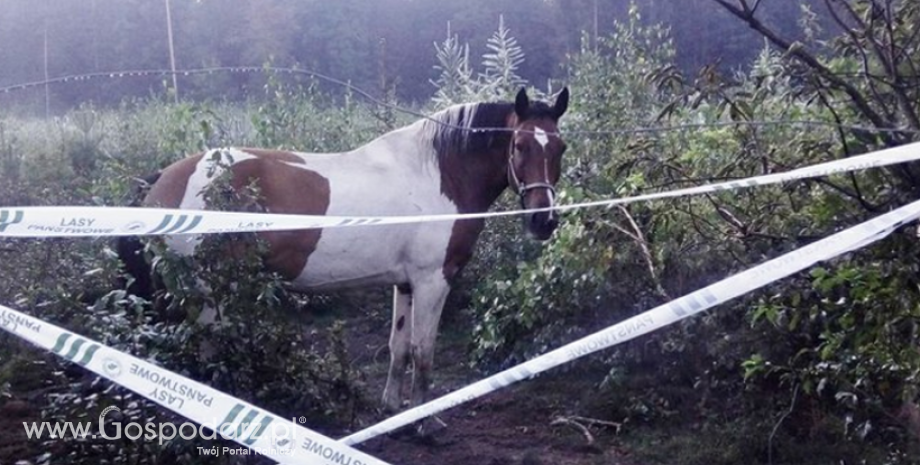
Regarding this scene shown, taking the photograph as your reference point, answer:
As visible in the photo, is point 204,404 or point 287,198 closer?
point 204,404

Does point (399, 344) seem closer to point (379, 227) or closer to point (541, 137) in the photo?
point (379, 227)

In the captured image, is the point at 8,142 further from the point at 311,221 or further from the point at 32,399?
the point at 311,221

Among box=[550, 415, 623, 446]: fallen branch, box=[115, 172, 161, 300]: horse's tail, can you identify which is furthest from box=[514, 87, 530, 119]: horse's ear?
box=[115, 172, 161, 300]: horse's tail

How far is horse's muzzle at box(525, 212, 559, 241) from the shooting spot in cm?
562

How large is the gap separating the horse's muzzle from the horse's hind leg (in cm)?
78

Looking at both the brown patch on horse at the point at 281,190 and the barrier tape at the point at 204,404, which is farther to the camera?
the brown patch on horse at the point at 281,190

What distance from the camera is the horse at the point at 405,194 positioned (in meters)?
5.34

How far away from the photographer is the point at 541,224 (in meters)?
5.66

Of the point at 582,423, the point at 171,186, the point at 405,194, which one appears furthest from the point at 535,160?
the point at 171,186

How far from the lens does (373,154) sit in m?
5.84

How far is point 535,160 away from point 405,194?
74 cm

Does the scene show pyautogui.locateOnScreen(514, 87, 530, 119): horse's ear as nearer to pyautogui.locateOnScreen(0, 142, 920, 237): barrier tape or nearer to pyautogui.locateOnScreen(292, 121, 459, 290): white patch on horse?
pyautogui.locateOnScreen(292, 121, 459, 290): white patch on horse

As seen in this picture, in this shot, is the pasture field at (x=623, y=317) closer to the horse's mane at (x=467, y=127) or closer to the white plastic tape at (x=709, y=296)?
the white plastic tape at (x=709, y=296)

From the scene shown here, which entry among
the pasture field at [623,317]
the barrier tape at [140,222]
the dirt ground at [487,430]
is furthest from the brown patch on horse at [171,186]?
the barrier tape at [140,222]
